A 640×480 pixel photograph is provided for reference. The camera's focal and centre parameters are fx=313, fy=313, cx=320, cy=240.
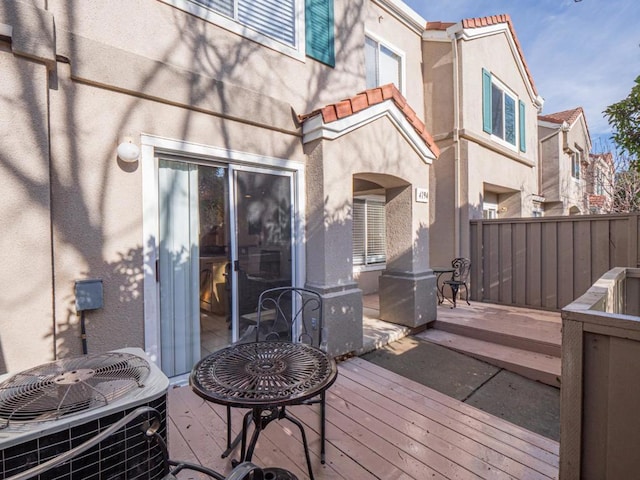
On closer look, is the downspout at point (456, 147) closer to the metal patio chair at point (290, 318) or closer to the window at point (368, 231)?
the window at point (368, 231)

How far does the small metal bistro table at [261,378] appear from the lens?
5.72 ft

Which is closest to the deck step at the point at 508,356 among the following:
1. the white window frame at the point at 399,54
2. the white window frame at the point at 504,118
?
the white window frame at the point at 399,54

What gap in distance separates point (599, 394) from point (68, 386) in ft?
9.26

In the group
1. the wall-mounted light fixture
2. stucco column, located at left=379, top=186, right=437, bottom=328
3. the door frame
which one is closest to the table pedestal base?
the door frame

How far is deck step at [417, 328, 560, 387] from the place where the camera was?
3.87 meters

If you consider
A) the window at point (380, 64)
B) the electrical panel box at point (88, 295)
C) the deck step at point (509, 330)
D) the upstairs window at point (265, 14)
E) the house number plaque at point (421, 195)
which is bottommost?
the deck step at point (509, 330)

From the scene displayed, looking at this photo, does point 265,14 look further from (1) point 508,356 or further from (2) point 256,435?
(1) point 508,356

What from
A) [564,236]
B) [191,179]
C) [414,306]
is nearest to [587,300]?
[414,306]

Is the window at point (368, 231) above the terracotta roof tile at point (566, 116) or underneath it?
underneath

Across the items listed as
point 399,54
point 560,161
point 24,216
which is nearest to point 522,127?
point 560,161

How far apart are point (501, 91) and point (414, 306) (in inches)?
297

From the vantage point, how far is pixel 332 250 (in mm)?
4258

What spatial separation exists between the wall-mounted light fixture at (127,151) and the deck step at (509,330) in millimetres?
5179

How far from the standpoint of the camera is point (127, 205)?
3045 mm
